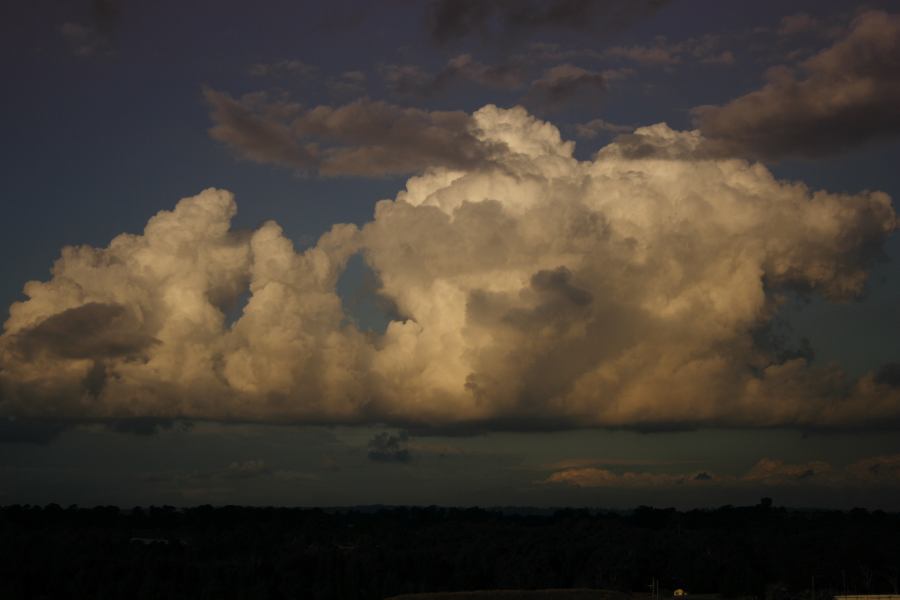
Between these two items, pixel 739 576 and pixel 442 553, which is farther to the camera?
pixel 442 553

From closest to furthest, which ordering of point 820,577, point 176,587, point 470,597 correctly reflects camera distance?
point 470,597
point 820,577
point 176,587

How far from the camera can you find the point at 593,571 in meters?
172

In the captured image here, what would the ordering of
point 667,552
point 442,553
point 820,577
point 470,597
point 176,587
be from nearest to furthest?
point 470,597 < point 820,577 < point 176,587 < point 667,552 < point 442,553

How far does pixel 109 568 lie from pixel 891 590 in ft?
365

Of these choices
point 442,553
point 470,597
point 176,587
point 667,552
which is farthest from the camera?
point 442,553

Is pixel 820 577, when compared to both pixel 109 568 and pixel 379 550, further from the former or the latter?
pixel 109 568

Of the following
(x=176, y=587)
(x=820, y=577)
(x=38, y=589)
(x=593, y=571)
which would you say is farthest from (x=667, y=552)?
(x=38, y=589)

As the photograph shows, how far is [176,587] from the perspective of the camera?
167 m

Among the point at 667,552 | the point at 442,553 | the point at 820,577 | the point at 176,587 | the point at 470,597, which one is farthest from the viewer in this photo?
the point at 442,553

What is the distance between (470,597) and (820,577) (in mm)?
48713

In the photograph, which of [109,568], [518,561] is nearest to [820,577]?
[518,561]

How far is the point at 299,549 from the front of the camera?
195 meters

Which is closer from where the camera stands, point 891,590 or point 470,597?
point 470,597

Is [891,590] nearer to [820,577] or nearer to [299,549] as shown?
[820,577]
